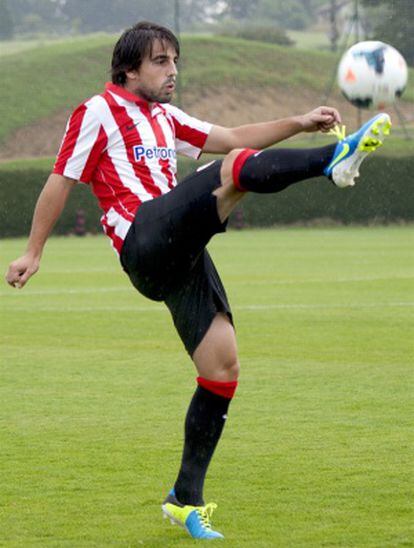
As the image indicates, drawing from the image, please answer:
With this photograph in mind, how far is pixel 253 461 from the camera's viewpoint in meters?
8.34

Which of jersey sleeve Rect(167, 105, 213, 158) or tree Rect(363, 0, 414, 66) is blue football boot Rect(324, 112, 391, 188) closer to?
jersey sleeve Rect(167, 105, 213, 158)

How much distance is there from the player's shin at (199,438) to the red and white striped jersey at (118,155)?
0.84 m

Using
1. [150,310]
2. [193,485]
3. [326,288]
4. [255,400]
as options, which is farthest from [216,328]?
[326,288]

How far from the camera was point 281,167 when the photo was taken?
5867 millimetres

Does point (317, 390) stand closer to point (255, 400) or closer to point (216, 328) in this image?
point (255, 400)

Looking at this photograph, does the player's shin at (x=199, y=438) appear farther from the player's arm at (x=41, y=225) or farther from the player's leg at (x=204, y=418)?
the player's arm at (x=41, y=225)

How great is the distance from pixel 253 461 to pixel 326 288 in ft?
42.2

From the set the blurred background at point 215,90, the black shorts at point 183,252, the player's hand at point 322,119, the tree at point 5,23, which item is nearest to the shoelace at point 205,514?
the black shorts at point 183,252

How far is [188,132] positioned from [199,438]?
1606 mm

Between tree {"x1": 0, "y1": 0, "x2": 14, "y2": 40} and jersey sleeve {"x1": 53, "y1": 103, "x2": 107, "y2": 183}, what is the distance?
72.8 m

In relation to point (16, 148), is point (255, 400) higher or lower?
higher

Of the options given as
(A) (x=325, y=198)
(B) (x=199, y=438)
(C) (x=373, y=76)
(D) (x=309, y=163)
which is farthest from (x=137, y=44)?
(A) (x=325, y=198)

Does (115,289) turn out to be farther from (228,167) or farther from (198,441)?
(228,167)

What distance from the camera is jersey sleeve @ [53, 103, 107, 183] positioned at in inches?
261
